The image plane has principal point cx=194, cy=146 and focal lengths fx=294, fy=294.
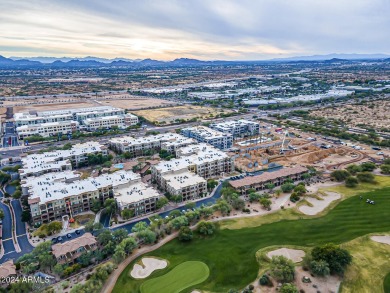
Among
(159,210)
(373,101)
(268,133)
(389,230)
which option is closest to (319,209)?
(389,230)

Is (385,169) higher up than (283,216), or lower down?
higher up

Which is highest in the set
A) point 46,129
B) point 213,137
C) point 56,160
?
point 213,137

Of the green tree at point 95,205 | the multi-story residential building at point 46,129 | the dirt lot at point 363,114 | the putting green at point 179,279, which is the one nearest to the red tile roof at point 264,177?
the putting green at point 179,279

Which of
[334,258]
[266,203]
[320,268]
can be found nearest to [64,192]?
[266,203]

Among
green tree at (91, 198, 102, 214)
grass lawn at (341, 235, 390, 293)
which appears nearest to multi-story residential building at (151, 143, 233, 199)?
green tree at (91, 198, 102, 214)

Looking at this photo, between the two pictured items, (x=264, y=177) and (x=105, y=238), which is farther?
(x=264, y=177)

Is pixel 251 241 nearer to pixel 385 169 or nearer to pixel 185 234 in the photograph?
pixel 185 234

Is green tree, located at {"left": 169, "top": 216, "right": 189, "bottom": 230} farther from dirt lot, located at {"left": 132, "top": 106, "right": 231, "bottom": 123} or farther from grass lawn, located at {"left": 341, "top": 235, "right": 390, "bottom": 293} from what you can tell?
dirt lot, located at {"left": 132, "top": 106, "right": 231, "bottom": 123}

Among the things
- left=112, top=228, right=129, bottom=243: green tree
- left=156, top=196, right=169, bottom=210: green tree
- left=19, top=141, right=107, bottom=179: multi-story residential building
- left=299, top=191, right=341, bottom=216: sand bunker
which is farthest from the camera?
left=19, top=141, right=107, bottom=179: multi-story residential building
